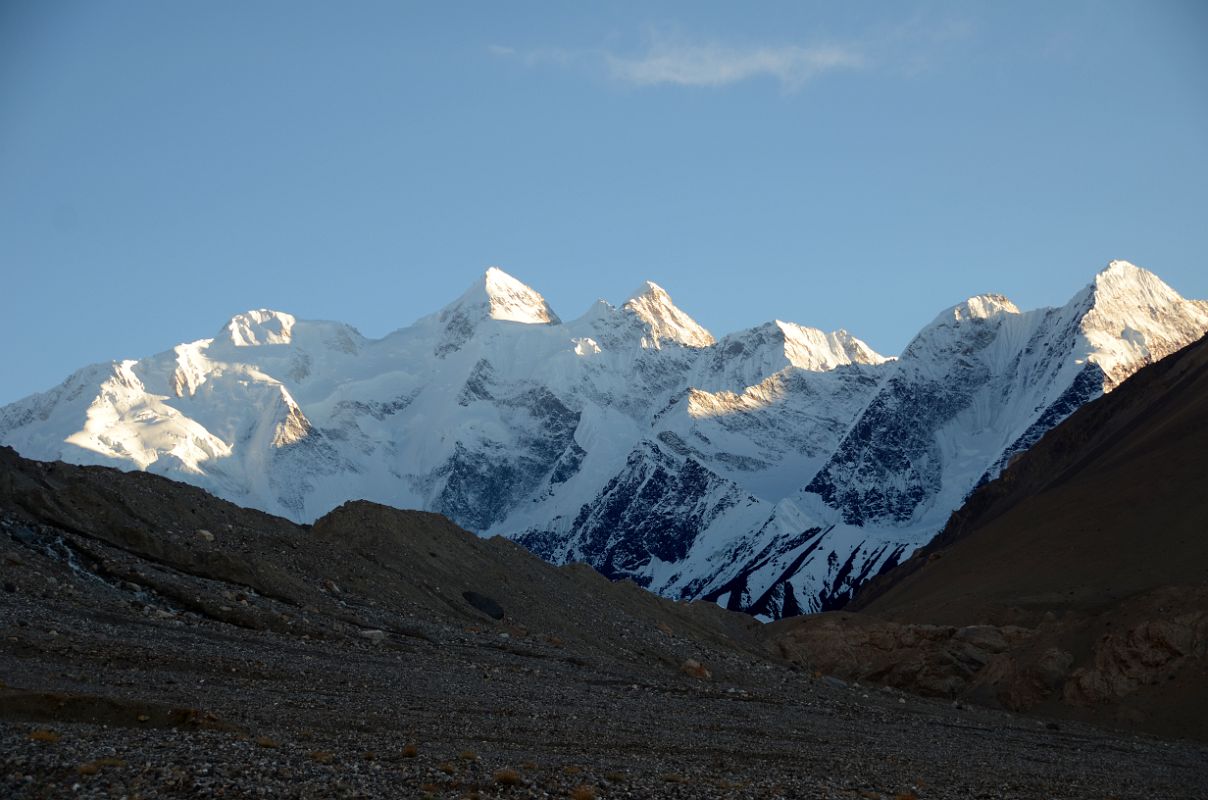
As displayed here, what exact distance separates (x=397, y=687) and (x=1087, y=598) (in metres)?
50.6

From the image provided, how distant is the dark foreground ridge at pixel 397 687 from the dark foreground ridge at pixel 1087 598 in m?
4.06

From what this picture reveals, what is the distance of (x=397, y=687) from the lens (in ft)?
121

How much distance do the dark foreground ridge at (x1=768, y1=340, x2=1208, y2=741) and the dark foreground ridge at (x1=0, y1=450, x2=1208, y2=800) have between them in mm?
4058

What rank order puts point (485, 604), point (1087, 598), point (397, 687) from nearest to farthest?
point (397, 687) → point (485, 604) → point (1087, 598)

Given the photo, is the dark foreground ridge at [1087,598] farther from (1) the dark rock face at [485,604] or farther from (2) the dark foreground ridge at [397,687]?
(1) the dark rock face at [485,604]

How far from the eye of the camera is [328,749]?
25422 mm

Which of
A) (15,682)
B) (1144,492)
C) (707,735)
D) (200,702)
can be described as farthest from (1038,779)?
(1144,492)

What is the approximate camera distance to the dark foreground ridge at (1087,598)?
188 ft

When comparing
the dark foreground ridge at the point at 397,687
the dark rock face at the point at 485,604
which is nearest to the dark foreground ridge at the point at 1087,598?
the dark foreground ridge at the point at 397,687

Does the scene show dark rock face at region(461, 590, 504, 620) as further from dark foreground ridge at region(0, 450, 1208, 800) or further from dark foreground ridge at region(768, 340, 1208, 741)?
dark foreground ridge at region(768, 340, 1208, 741)

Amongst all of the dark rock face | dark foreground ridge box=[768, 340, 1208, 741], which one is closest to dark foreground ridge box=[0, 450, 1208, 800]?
the dark rock face

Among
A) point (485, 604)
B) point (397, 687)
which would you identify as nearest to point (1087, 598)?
point (485, 604)

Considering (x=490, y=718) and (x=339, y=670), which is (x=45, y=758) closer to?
(x=490, y=718)

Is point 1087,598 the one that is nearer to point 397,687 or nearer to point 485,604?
point 485,604
